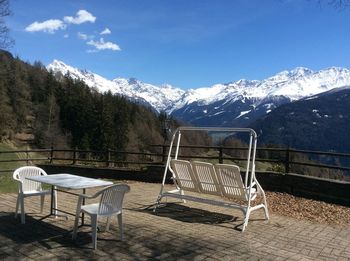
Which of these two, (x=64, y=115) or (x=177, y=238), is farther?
(x=64, y=115)

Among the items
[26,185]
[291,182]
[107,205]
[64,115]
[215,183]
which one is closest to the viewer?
[107,205]

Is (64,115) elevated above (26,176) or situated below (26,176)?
above

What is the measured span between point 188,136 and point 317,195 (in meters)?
84.4

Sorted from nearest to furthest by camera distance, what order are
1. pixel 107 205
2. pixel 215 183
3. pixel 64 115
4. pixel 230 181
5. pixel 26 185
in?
pixel 107 205 < pixel 26 185 < pixel 230 181 < pixel 215 183 < pixel 64 115

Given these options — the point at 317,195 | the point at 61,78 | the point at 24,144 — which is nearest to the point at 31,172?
the point at 317,195

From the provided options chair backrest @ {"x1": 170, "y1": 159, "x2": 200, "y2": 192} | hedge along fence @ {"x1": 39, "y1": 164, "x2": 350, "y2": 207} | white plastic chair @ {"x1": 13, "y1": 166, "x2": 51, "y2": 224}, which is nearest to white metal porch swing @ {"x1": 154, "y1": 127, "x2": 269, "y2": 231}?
chair backrest @ {"x1": 170, "y1": 159, "x2": 200, "y2": 192}

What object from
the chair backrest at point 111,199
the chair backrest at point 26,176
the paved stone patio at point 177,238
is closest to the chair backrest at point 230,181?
the paved stone patio at point 177,238

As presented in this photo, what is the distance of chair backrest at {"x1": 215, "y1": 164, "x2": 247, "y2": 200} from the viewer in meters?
7.93

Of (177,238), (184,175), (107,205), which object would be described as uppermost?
(184,175)

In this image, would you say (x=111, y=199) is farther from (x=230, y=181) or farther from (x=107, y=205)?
(x=230, y=181)

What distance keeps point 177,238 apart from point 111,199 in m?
1.21

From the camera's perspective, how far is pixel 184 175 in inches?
359

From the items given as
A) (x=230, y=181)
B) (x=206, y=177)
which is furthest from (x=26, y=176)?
(x=230, y=181)

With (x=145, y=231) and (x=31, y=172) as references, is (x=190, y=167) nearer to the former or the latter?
(x=145, y=231)
